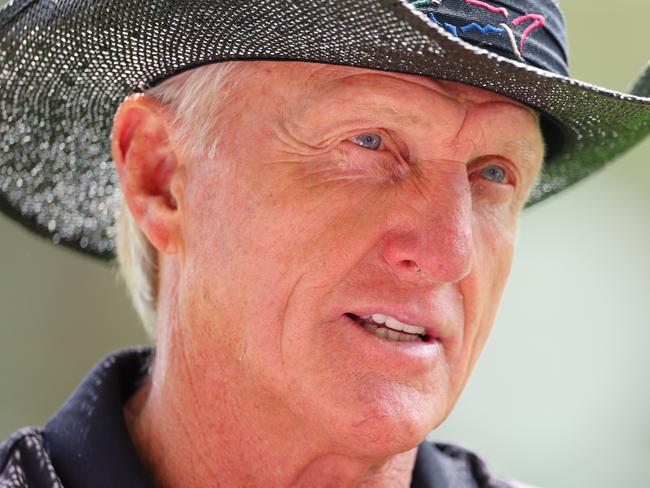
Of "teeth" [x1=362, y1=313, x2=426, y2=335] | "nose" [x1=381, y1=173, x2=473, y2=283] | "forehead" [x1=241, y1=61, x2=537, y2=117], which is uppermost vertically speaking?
"forehead" [x1=241, y1=61, x2=537, y2=117]

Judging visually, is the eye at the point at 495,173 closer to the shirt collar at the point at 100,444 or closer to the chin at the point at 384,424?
the chin at the point at 384,424

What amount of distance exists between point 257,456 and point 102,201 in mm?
900

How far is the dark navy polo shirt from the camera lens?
2.26 metres

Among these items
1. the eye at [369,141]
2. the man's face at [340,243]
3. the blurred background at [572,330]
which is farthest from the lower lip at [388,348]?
the blurred background at [572,330]

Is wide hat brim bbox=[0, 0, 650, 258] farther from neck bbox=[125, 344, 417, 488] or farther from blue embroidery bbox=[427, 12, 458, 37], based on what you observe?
neck bbox=[125, 344, 417, 488]

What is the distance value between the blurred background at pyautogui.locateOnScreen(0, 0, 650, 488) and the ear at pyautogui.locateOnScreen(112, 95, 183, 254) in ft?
11.2

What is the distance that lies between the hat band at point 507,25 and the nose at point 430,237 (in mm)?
294

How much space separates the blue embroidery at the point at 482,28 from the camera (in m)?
2.01

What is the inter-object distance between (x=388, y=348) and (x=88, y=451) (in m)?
0.68

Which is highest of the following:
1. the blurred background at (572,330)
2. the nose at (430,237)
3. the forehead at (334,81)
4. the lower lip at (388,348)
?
the forehead at (334,81)

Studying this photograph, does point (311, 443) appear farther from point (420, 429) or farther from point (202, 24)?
point (202, 24)

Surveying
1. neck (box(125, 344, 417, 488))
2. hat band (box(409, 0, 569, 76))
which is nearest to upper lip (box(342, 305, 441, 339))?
neck (box(125, 344, 417, 488))

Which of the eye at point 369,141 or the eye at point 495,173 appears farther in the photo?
the eye at point 495,173

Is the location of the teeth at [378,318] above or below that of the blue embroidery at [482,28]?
below
